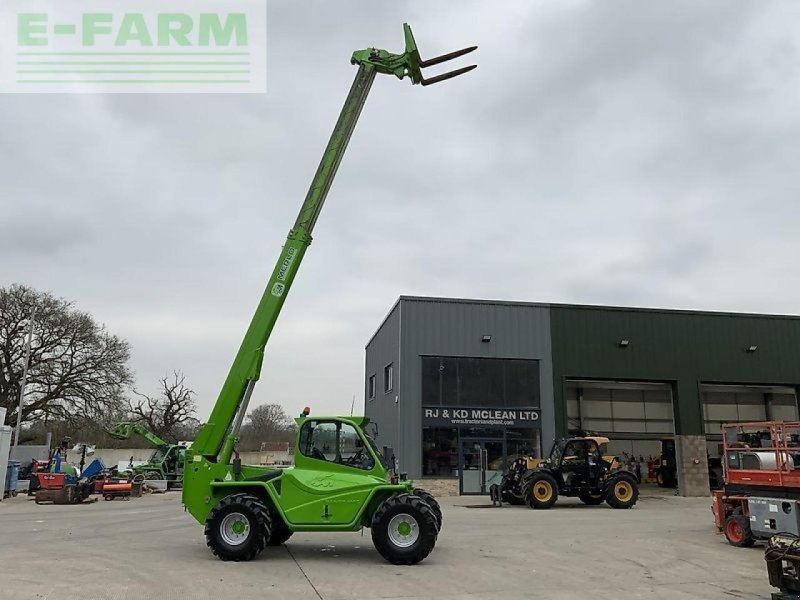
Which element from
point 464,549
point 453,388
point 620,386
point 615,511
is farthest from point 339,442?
point 620,386

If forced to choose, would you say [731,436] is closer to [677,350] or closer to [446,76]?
[446,76]

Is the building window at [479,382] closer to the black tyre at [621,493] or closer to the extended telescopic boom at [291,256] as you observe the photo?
the black tyre at [621,493]

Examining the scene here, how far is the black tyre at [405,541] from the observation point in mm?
9172

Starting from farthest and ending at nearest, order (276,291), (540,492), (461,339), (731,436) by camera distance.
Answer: (461,339)
(540,492)
(731,436)
(276,291)

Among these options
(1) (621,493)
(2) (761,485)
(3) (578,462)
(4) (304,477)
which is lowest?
(1) (621,493)

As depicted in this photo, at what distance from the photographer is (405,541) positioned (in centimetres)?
927

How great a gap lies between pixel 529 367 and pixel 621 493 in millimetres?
7511

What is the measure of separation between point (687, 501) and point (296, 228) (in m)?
19.9

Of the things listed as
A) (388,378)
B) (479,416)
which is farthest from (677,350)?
(388,378)

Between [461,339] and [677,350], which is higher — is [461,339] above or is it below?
above

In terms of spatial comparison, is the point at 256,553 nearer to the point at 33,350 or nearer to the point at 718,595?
the point at 718,595

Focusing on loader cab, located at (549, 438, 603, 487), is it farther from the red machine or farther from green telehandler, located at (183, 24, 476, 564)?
green telehandler, located at (183, 24, 476, 564)

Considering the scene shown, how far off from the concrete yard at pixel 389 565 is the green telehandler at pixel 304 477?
0.48 metres

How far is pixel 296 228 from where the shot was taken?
35.8 ft
